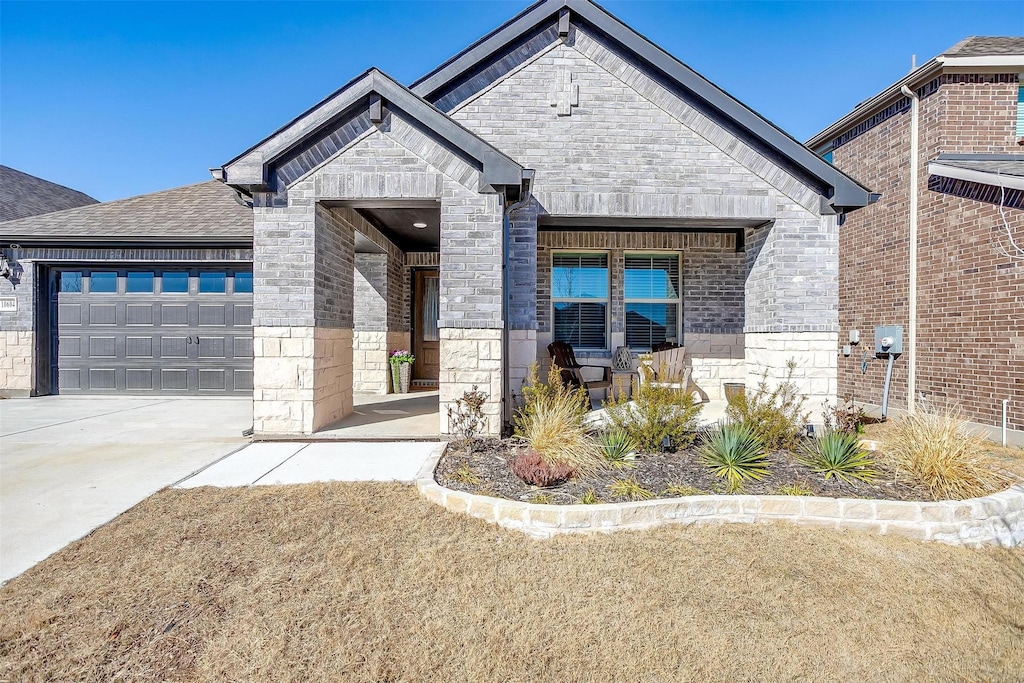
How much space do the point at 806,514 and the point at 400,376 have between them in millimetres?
8225

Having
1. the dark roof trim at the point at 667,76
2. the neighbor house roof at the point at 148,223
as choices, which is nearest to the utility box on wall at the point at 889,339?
the dark roof trim at the point at 667,76

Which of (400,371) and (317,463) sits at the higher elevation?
(400,371)

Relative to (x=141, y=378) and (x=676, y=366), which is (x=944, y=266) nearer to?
(x=676, y=366)

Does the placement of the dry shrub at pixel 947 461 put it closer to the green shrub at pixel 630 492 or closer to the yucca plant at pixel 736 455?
the yucca plant at pixel 736 455

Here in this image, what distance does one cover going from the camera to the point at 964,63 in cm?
769

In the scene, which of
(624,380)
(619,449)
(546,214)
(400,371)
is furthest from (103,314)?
(619,449)

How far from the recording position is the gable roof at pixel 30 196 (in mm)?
12008

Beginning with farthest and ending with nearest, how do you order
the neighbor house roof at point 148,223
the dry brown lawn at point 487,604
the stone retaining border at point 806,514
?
the neighbor house roof at point 148,223, the stone retaining border at point 806,514, the dry brown lawn at point 487,604

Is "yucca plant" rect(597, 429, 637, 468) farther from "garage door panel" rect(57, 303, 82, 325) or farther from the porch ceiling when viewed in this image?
"garage door panel" rect(57, 303, 82, 325)

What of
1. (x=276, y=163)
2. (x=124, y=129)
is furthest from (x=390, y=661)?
(x=124, y=129)

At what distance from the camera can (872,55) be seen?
11.1 meters

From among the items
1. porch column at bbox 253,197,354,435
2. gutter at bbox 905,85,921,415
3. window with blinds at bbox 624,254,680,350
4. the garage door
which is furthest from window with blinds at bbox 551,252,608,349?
the garage door

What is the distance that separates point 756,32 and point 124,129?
664 inches

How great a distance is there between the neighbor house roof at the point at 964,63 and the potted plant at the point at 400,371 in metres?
10.5
